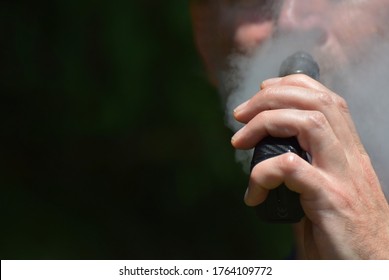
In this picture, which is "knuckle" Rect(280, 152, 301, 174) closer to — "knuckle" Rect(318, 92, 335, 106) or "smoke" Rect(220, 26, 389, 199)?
"knuckle" Rect(318, 92, 335, 106)

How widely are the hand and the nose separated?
31 centimetres

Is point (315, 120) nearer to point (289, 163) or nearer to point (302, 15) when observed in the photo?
point (289, 163)

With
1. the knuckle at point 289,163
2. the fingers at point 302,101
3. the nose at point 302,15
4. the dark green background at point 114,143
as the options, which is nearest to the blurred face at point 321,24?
the nose at point 302,15

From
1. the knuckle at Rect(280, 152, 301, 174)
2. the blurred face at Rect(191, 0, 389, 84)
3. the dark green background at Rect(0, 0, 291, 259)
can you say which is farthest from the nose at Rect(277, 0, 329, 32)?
the dark green background at Rect(0, 0, 291, 259)

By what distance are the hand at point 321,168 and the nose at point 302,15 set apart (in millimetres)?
305

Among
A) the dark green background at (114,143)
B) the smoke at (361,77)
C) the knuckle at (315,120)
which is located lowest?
the knuckle at (315,120)

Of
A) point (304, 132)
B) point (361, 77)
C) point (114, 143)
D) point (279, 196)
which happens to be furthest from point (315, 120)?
point (114, 143)

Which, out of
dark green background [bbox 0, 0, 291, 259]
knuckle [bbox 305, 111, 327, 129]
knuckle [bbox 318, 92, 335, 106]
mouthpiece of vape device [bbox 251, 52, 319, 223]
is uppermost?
dark green background [bbox 0, 0, 291, 259]

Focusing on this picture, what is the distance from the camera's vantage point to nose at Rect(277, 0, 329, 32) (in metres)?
1.68

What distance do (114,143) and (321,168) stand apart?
1548mm

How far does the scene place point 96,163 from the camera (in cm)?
294

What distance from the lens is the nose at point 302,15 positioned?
1677mm

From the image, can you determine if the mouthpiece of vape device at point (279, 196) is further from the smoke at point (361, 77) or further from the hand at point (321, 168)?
the smoke at point (361, 77)
